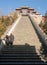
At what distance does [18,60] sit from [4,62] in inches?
28.6

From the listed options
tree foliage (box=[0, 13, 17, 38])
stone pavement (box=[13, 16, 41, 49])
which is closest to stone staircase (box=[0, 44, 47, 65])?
stone pavement (box=[13, 16, 41, 49])

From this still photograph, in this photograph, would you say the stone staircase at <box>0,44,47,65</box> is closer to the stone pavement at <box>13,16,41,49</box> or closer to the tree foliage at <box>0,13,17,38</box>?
the stone pavement at <box>13,16,41,49</box>

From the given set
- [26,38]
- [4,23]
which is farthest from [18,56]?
[4,23]

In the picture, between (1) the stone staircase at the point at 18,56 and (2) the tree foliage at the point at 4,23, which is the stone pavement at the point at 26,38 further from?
(2) the tree foliage at the point at 4,23

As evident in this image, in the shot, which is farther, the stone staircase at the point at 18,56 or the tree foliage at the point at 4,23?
the tree foliage at the point at 4,23


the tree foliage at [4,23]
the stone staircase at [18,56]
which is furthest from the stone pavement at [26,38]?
the tree foliage at [4,23]

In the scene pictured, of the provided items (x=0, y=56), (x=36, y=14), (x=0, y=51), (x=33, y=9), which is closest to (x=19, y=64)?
(x=0, y=56)

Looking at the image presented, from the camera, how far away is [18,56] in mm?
14602

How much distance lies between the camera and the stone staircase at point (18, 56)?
44.1ft

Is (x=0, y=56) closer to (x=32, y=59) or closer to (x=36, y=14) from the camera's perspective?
(x=32, y=59)

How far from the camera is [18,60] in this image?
13703 mm

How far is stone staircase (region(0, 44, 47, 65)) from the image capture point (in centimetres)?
1344

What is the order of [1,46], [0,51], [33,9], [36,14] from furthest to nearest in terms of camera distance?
Answer: [33,9] → [36,14] → [1,46] → [0,51]

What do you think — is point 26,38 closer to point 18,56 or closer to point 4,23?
point 18,56
